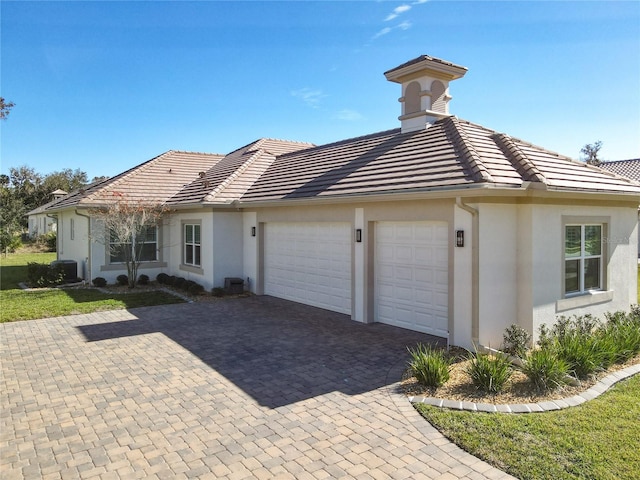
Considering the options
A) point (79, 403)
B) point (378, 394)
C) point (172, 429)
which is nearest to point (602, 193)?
point (378, 394)

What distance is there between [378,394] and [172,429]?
2893 mm

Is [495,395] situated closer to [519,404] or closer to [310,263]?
[519,404]

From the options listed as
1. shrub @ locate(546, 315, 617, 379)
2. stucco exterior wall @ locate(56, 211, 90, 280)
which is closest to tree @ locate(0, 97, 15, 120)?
stucco exterior wall @ locate(56, 211, 90, 280)

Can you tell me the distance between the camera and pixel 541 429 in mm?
5266

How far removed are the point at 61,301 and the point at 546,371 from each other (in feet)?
45.1

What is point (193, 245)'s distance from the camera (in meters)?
16.9

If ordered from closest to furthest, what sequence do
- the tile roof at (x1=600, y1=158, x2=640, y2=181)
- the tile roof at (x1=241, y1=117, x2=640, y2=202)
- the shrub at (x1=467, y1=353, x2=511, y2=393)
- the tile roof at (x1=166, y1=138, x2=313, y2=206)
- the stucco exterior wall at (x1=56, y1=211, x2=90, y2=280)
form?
the shrub at (x1=467, y1=353, x2=511, y2=393), the tile roof at (x1=241, y1=117, x2=640, y2=202), the tile roof at (x1=166, y1=138, x2=313, y2=206), the stucco exterior wall at (x1=56, y1=211, x2=90, y2=280), the tile roof at (x1=600, y1=158, x2=640, y2=181)

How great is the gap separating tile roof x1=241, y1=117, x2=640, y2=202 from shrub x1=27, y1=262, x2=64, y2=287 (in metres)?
9.06

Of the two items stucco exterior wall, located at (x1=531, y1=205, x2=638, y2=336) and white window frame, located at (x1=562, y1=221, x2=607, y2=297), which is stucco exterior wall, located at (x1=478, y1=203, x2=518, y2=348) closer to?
stucco exterior wall, located at (x1=531, y1=205, x2=638, y2=336)

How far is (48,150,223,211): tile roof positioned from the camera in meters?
17.8

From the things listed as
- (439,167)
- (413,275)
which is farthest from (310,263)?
(439,167)

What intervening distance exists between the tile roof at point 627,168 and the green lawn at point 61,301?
104 ft

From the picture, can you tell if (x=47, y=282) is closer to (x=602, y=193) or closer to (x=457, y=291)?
(x=457, y=291)

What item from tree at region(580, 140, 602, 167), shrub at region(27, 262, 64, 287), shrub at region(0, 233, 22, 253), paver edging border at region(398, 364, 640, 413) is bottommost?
paver edging border at region(398, 364, 640, 413)
